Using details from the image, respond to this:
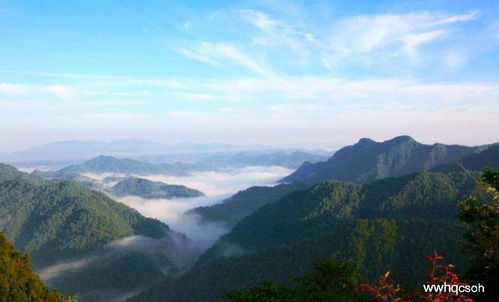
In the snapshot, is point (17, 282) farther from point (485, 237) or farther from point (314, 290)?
point (485, 237)

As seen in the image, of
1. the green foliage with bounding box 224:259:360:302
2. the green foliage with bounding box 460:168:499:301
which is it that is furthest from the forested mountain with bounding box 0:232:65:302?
the green foliage with bounding box 460:168:499:301

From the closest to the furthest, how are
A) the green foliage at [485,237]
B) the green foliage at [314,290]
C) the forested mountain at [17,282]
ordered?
1. the green foliage at [485,237]
2. the green foliage at [314,290]
3. the forested mountain at [17,282]

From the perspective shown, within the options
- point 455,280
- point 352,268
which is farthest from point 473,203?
point 455,280

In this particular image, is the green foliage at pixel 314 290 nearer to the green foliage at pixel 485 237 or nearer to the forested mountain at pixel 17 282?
the green foliage at pixel 485 237

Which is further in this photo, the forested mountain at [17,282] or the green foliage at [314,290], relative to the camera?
the forested mountain at [17,282]

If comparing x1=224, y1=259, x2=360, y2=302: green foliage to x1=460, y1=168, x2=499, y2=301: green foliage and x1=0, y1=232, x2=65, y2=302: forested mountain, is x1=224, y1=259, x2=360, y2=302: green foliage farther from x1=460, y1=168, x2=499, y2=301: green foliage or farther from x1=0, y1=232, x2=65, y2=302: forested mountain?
x1=0, y1=232, x2=65, y2=302: forested mountain

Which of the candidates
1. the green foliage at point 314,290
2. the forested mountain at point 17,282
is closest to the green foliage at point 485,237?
the green foliage at point 314,290
